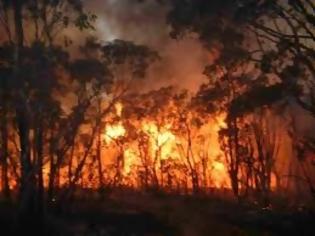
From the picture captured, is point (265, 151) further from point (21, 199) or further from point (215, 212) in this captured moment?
point (21, 199)

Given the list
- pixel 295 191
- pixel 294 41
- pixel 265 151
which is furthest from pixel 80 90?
pixel 295 191

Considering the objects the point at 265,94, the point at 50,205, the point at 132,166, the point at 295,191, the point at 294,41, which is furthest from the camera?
the point at 295,191

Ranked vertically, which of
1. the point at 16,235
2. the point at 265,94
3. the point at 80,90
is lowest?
the point at 16,235

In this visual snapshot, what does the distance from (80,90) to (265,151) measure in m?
24.9

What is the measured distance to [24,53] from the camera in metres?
30.1

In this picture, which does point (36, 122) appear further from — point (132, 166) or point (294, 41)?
point (132, 166)

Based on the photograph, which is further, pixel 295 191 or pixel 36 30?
pixel 295 191

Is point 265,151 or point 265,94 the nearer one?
point 265,94

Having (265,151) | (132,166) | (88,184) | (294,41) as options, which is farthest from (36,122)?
(132,166)

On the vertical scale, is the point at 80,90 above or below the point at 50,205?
above

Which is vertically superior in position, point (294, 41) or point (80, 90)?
point (80, 90)

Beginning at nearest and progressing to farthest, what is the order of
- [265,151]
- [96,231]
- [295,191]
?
1. [96,231]
2. [265,151]
3. [295,191]

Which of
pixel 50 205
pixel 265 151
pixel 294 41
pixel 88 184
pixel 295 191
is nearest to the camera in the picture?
pixel 294 41

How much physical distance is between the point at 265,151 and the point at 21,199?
32.0m
